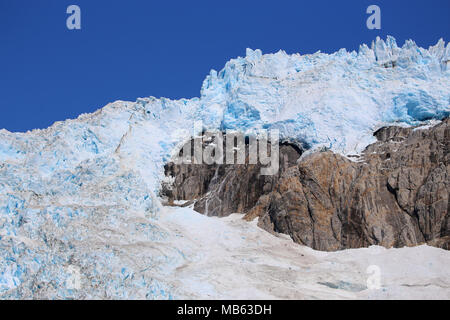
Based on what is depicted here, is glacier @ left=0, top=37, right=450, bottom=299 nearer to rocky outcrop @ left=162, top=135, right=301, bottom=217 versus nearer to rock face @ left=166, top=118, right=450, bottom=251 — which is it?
rocky outcrop @ left=162, top=135, right=301, bottom=217

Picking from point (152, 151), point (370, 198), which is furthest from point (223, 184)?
point (370, 198)

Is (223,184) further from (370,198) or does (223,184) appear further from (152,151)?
(370,198)

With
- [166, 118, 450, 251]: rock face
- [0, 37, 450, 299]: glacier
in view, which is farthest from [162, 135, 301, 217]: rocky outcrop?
[0, 37, 450, 299]: glacier

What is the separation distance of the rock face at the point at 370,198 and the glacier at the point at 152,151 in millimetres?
2585

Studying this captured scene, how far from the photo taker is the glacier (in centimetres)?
3812

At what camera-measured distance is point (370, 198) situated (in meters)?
51.3

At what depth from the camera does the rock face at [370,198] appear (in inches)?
1919

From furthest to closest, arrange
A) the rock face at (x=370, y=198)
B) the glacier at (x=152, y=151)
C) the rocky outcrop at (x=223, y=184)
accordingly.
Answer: the rocky outcrop at (x=223, y=184)
the rock face at (x=370, y=198)
the glacier at (x=152, y=151)

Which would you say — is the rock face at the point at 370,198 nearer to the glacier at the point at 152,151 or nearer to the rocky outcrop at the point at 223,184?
the rocky outcrop at the point at 223,184

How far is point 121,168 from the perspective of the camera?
5800 centimetres

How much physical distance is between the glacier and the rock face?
102 inches

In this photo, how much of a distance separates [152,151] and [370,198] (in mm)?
28686

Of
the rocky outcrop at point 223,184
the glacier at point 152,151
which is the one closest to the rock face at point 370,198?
the rocky outcrop at point 223,184
